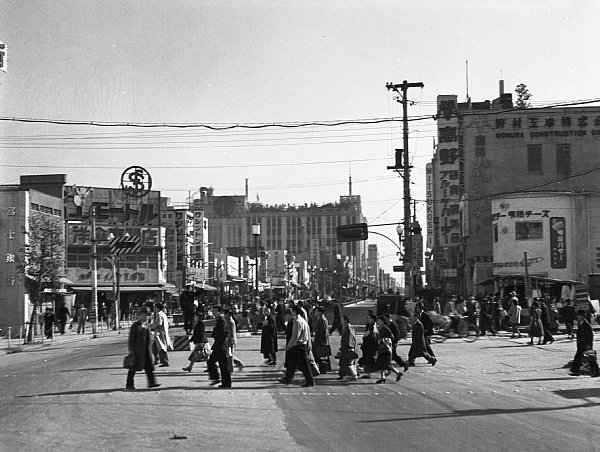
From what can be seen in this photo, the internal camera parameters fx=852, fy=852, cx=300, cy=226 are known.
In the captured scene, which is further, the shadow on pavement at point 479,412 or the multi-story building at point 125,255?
the multi-story building at point 125,255

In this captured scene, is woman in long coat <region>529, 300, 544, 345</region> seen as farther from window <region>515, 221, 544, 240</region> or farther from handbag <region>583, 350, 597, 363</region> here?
window <region>515, 221, 544, 240</region>

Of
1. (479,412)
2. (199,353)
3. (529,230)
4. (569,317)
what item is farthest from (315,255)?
(479,412)

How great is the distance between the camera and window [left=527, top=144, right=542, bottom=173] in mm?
71625

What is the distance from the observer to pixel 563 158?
7131cm

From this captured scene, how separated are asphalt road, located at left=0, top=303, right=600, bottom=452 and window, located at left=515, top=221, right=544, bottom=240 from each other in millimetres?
40757

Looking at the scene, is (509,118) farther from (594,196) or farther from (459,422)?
(459,422)

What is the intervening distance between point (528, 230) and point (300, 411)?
51.2m

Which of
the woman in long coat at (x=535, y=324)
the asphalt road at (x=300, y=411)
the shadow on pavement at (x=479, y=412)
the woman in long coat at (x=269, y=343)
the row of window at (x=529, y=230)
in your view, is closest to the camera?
the asphalt road at (x=300, y=411)

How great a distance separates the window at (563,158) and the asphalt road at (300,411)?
52.0 metres

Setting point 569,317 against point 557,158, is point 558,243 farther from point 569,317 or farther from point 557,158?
point 569,317

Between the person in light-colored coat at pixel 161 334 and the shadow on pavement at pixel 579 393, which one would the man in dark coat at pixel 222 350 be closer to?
the person in light-colored coat at pixel 161 334

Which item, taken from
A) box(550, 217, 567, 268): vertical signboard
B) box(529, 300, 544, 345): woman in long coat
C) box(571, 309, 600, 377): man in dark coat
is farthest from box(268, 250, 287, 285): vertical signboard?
box(571, 309, 600, 377): man in dark coat

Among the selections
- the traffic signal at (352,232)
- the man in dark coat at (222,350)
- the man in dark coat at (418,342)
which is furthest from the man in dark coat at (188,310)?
the man in dark coat at (222,350)

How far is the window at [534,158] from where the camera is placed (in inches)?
2820
